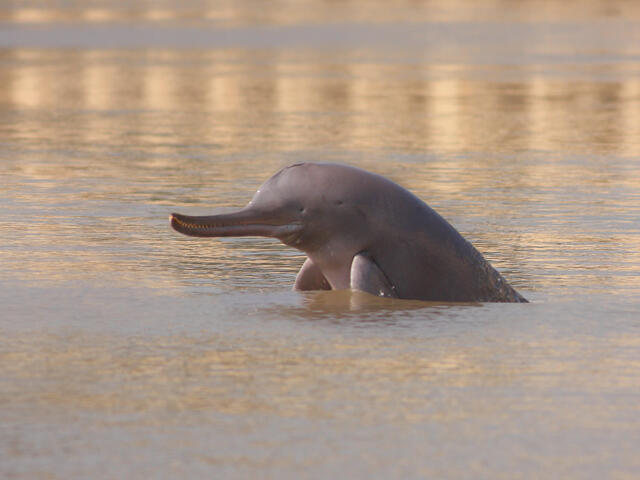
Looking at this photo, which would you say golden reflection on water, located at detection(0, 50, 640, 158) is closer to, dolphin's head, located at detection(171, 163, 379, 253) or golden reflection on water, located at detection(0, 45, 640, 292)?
golden reflection on water, located at detection(0, 45, 640, 292)

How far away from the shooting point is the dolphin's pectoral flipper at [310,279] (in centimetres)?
1021

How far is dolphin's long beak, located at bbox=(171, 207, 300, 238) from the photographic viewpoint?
9750mm

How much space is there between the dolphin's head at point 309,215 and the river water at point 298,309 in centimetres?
41

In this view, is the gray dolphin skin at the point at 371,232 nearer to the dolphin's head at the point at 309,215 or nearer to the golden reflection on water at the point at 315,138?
the dolphin's head at the point at 309,215

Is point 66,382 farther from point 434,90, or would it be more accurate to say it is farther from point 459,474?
point 434,90

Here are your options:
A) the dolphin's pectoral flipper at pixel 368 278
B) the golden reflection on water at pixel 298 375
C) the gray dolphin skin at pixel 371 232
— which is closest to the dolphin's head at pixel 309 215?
the gray dolphin skin at pixel 371 232

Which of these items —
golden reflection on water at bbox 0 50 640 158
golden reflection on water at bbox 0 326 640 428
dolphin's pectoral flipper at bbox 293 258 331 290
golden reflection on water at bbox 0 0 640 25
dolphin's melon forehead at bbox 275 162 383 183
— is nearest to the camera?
golden reflection on water at bbox 0 326 640 428

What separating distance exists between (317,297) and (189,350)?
6.24 ft

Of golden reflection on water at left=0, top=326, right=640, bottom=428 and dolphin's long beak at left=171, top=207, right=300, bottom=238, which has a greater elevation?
dolphin's long beak at left=171, top=207, right=300, bottom=238

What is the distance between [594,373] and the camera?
25.1 ft

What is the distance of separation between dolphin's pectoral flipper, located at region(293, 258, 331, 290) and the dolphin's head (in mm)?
277

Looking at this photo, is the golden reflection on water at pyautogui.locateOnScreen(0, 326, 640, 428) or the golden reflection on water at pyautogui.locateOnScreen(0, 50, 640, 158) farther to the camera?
the golden reflection on water at pyautogui.locateOnScreen(0, 50, 640, 158)

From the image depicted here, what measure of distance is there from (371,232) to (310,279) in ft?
2.00

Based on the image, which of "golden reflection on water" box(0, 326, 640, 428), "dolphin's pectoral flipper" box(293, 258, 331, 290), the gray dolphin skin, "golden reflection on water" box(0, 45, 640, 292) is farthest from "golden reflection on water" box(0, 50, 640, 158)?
"golden reflection on water" box(0, 326, 640, 428)
